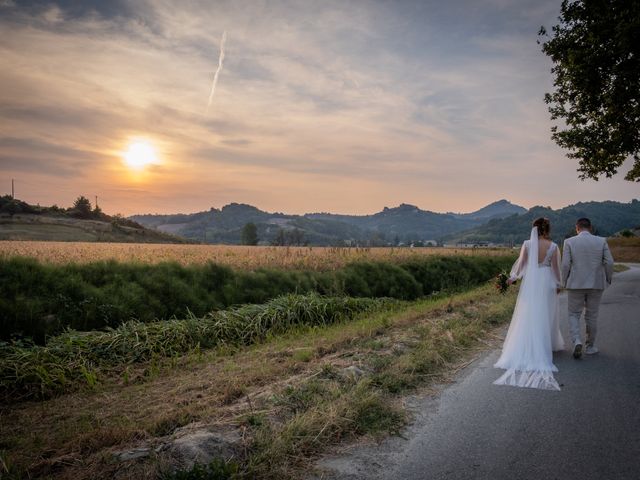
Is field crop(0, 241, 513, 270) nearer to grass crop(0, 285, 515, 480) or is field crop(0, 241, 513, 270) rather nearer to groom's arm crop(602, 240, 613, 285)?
grass crop(0, 285, 515, 480)

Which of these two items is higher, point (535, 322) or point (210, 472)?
point (535, 322)

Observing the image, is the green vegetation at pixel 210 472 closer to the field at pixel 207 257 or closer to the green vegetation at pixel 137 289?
the green vegetation at pixel 137 289

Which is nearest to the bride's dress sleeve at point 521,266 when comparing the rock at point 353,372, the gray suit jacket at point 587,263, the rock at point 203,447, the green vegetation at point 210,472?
the gray suit jacket at point 587,263

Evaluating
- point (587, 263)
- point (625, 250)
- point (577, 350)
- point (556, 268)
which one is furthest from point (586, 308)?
point (625, 250)

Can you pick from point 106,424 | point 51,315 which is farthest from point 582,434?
point 51,315

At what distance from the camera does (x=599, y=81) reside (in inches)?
760

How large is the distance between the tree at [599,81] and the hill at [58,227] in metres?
67.1

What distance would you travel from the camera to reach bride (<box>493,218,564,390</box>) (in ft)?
21.7

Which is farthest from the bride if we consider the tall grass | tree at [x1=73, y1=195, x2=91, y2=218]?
tree at [x1=73, y1=195, x2=91, y2=218]

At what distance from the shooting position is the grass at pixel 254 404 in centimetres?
404

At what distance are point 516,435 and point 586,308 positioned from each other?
5.06 m

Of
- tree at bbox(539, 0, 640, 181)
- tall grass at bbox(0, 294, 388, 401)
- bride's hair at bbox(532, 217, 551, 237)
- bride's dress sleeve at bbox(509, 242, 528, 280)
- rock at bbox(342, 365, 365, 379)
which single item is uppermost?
tree at bbox(539, 0, 640, 181)

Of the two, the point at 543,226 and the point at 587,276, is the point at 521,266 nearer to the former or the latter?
the point at 543,226

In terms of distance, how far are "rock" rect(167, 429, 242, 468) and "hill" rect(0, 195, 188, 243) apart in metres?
68.9
